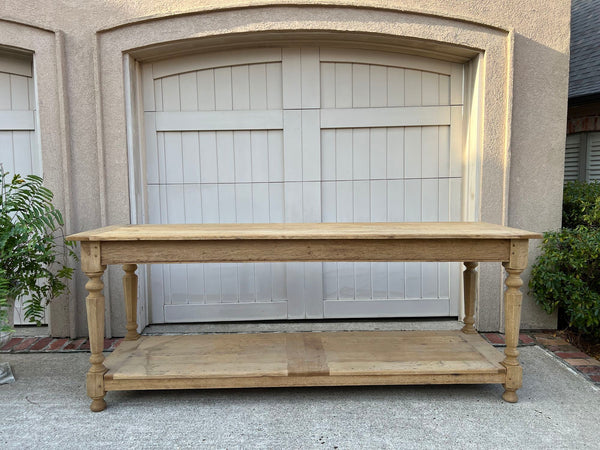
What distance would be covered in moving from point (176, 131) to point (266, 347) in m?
2.09

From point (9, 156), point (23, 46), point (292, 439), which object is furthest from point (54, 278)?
point (292, 439)

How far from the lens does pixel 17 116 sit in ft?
11.9

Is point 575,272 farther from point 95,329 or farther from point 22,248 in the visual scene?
point 22,248

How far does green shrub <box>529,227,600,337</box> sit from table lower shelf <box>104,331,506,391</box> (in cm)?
88

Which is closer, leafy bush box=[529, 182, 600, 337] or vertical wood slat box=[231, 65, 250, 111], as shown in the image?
leafy bush box=[529, 182, 600, 337]

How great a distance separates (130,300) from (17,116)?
1971 millimetres

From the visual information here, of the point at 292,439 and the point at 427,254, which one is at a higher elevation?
the point at 427,254

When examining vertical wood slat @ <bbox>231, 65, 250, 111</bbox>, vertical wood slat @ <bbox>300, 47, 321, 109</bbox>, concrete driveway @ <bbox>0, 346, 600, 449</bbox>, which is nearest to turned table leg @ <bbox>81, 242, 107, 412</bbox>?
concrete driveway @ <bbox>0, 346, 600, 449</bbox>

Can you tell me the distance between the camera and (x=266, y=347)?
2965mm

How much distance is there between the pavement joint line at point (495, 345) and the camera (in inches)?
125

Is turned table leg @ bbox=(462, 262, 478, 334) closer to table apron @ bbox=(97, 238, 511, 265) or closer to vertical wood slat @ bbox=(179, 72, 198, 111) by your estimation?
table apron @ bbox=(97, 238, 511, 265)

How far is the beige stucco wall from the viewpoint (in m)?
3.40

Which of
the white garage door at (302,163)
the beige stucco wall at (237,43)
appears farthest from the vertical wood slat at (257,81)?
the beige stucco wall at (237,43)

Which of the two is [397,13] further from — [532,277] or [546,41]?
[532,277]
